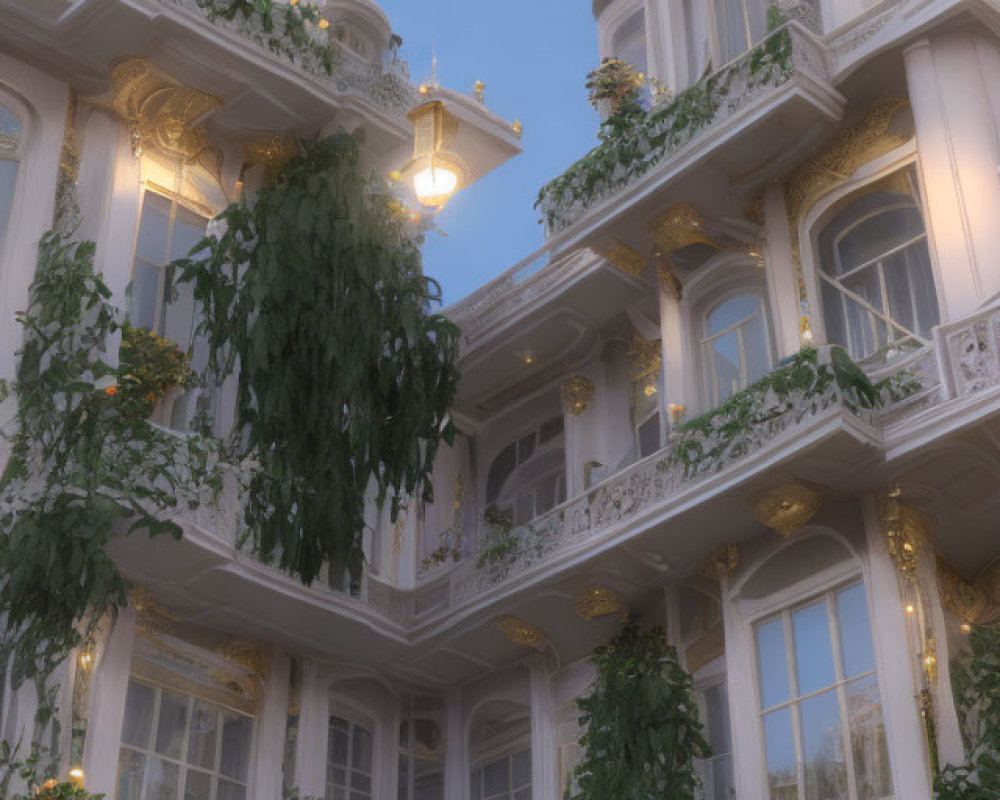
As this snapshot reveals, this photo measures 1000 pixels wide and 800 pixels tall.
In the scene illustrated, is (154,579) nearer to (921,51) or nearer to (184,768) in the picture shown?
(184,768)

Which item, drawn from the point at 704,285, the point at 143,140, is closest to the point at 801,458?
the point at 704,285

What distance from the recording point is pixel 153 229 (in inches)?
750

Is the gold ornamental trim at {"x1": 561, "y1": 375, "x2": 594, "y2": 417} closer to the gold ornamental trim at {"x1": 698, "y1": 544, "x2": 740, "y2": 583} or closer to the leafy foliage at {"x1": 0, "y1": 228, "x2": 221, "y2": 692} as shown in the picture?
the gold ornamental trim at {"x1": 698, "y1": 544, "x2": 740, "y2": 583}

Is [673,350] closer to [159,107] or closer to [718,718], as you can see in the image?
[718,718]

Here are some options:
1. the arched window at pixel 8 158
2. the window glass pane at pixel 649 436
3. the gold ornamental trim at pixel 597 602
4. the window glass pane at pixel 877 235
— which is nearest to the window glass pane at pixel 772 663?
the gold ornamental trim at pixel 597 602

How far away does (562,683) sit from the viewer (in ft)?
62.2

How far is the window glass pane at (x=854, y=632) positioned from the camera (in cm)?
1538

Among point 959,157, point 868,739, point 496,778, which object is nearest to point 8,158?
point 496,778

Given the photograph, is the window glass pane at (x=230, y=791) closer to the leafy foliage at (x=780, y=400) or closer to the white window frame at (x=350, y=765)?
the white window frame at (x=350, y=765)

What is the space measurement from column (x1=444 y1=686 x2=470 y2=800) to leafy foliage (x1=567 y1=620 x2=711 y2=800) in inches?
110

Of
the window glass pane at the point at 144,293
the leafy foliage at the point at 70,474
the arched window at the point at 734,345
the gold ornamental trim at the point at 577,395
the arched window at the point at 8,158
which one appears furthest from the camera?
the gold ornamental trim at the point at 577,395

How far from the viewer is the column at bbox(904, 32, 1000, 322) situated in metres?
15.9

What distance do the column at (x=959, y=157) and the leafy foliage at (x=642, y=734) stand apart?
4.46m

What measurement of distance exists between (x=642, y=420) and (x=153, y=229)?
6.07m
